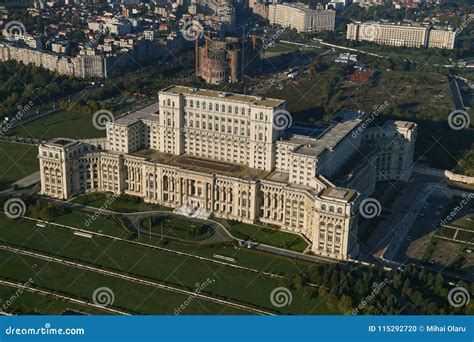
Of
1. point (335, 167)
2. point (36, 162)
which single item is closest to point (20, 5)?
point (36, 162)

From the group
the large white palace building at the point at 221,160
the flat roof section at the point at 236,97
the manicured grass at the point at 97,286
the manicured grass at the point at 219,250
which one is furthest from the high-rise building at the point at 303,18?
the manicured grass at the point at 97,286

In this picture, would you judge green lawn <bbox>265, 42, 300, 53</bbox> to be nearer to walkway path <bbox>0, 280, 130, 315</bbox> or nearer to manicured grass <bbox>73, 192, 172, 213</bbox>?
manicured grass <bbox>73, 192, 172, 213</bbox>

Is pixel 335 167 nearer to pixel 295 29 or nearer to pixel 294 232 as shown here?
pixel 294 232

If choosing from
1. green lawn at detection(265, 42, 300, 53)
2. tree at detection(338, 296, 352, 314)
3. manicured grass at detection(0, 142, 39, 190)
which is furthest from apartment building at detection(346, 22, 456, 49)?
tree at detection(338, 296, 352, 314)

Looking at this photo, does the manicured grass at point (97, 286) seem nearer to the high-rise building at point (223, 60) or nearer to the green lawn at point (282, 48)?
the high-rise building at point (223, 60)

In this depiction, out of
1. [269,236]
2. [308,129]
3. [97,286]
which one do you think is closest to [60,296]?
[97,286]
